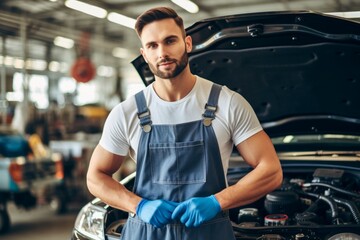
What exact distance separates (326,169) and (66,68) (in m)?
16.7

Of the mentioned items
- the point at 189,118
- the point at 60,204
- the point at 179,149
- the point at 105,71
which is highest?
the point at 105,71

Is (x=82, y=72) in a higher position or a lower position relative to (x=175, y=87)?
higher

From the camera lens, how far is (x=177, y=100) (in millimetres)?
1589

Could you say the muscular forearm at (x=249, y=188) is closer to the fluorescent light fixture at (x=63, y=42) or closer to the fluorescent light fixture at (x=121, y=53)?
the fluorescent light fixture at (x=63, y=42)

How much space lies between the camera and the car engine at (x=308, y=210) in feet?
5.81

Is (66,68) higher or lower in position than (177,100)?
higher

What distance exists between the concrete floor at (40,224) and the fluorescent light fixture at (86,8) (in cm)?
395

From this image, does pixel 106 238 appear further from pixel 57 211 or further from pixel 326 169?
pixel 57 211

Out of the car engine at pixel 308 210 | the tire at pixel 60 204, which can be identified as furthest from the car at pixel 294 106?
the tire at pixel 60 204

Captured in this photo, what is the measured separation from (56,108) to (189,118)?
27.1 feet

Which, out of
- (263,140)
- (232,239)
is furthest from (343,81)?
(232,239)

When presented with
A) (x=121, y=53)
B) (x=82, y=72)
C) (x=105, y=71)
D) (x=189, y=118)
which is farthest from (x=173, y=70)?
(x=105, y=71)

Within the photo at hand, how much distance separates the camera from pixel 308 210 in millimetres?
2119

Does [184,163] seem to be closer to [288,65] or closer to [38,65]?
[288,65]
